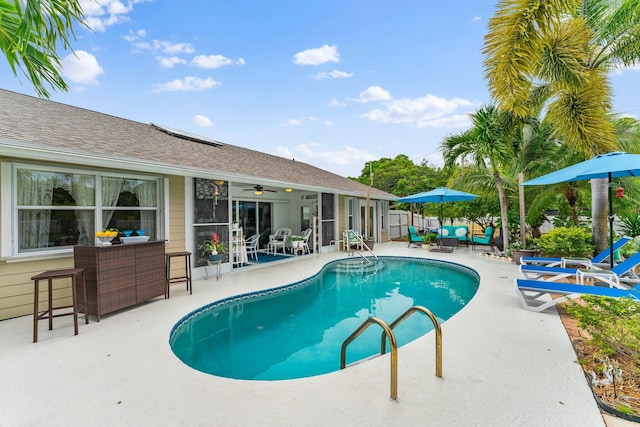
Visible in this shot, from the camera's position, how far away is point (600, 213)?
7.64m

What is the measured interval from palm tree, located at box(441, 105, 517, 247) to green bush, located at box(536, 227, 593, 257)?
Result: 2915 mm

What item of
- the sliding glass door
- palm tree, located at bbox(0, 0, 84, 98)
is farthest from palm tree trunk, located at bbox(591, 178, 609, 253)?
the sliding glass door

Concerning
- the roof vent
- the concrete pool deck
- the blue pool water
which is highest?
the roof vent

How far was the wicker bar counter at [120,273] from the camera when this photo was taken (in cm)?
474

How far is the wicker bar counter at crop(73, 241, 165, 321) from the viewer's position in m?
4.74

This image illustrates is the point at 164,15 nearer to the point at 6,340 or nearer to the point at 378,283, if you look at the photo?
the point at 6,340

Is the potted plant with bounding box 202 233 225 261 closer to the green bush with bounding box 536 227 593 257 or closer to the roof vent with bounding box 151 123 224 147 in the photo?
the roof vent with bounding box 151 123 224 147

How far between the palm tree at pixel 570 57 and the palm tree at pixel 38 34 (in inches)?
297

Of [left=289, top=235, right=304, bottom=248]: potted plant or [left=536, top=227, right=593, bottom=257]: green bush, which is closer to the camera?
[left=536, top=227, right=593, bottom=257]: green bush

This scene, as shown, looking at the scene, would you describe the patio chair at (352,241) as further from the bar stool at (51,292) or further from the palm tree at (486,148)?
the bar stool at (51,292)

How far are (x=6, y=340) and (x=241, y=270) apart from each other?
539cm

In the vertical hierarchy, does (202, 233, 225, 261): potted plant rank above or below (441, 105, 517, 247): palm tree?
below

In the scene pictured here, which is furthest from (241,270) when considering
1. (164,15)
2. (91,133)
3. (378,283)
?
(164,15)

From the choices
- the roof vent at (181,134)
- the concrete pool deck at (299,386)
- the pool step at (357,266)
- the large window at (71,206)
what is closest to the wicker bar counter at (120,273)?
the concrete pool deck at (299,386)
